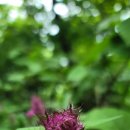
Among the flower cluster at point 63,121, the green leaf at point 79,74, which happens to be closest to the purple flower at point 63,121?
the flower cluster at point 63,121

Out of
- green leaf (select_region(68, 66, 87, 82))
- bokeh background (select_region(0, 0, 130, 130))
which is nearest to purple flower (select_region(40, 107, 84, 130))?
bokeh background (select_region(0, 0, 130, 130))

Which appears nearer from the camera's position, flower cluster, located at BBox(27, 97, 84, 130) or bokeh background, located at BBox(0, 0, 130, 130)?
flower cluster, located at BBox(27, 97, 84, 130)

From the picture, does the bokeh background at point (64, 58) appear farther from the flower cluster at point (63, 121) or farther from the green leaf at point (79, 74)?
the flower cluster at point (63, 121)

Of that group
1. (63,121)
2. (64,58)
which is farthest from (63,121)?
(64,58)

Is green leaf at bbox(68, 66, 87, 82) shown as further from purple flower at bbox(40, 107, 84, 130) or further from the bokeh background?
purple flower at bbox(40, 107, 84, 130)

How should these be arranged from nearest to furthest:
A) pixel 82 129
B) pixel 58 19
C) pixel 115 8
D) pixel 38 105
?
pixel 82 129 → pixel 38 105 → pixel 115 8 → pixel 58 19

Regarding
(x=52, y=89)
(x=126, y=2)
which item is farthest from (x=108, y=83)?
Answer: (x=52, y=89)

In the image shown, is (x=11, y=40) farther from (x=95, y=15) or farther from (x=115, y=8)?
(x=115, y=8)
